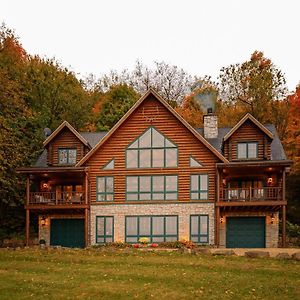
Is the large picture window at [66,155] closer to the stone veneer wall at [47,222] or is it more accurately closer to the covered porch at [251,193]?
the stone veneer wall at [47,222]

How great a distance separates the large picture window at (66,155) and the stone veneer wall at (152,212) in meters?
3.80

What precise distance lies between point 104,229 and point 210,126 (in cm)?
1020

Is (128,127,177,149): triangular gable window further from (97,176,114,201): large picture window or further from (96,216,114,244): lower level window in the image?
(96,216,114,244): lower level window

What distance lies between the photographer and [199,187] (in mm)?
34812

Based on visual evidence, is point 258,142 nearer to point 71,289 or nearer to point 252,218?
point 252,218

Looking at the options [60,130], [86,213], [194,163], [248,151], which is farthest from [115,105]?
[248,151]

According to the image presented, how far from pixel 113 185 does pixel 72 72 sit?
21914mm

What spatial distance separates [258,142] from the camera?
115ft

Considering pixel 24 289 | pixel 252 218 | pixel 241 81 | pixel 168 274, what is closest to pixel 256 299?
pixel 168 274

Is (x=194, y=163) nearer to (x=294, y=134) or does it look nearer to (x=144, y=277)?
(x=294, y=134)

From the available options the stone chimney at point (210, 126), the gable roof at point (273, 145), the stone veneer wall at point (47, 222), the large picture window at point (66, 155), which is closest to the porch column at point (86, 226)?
the stone veneer wall at point (47, 222)

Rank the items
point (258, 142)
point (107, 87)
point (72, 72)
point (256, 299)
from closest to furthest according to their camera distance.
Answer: point (256, 299), point (258, 142), point (72, 72), point (107, 87)

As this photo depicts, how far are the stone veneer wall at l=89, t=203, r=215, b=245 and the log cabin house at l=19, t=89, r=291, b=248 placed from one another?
0.06 m

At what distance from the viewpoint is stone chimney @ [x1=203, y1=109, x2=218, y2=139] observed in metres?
37.8
